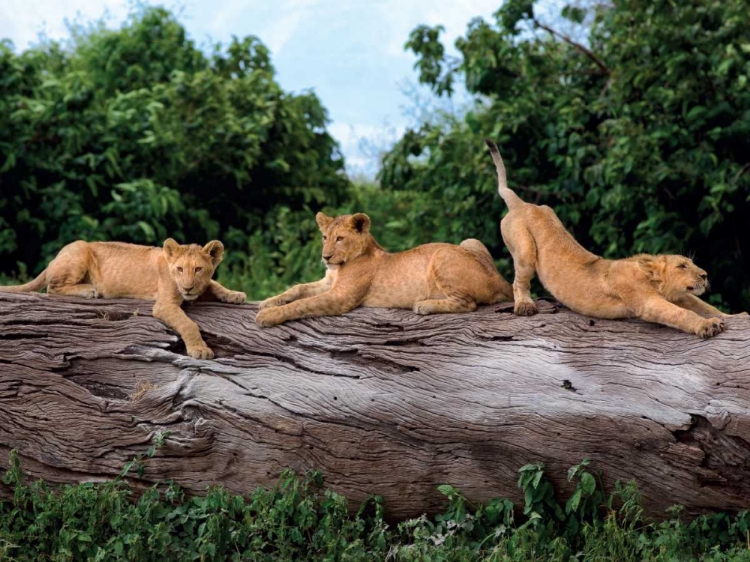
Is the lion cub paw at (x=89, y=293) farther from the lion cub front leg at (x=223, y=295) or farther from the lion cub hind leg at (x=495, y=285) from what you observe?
the lion cub hind leg at (x=495, y=285)

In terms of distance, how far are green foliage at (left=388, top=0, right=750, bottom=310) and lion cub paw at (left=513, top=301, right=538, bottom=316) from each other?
4.02 m

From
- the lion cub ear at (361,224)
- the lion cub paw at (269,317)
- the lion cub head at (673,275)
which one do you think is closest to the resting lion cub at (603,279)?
the lion cub head at (673,275)

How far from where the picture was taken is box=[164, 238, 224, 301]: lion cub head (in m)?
6.71

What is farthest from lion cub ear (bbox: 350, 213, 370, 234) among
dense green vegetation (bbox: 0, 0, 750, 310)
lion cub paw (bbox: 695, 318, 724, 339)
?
dense green vegetation (bbox: 0, 0, 750, 310)

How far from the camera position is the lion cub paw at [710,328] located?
228 inches

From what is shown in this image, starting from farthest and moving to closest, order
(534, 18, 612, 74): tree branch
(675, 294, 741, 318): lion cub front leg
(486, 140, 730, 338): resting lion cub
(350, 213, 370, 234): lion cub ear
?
1. (534, 18, 612, 74): tree branch
2. (350, 213, 370, 234): lion cub ear
3. (675, 294, 741, 318): lion cub front leg
4. (486, 140, 730, 338): resting lion cub

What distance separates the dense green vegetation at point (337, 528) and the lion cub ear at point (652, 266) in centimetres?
112

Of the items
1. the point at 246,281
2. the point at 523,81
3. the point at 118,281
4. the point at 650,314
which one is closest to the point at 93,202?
the point at 246,281

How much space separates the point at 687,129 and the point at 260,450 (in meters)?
6.09

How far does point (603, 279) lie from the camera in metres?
6.21

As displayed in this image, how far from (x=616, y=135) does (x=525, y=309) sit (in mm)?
4809

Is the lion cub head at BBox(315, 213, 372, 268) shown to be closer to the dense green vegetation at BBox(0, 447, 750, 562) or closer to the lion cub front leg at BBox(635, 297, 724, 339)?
the dense green vegetation at BBox(0, 447, 750, 562)

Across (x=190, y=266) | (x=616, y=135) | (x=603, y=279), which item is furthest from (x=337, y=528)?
(x=616, y=135)

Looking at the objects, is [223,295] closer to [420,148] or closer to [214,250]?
[214,250]
